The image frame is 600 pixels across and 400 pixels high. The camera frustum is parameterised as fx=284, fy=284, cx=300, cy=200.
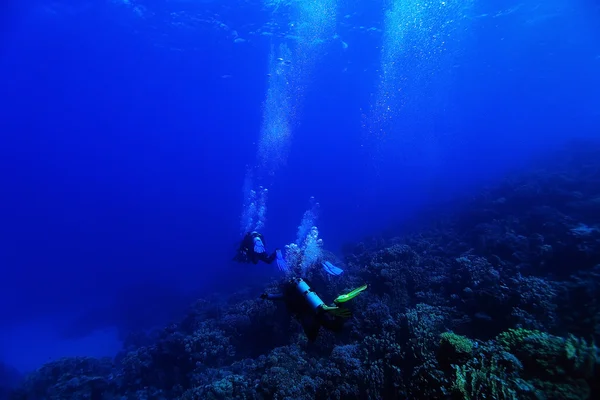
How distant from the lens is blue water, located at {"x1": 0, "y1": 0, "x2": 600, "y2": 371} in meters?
27.0

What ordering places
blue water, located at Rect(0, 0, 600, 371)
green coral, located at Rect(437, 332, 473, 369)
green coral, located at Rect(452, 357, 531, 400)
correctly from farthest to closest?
blue water, located at Rect(0, 0, 600, 371) → green coral, located at Rect(437, 332, 473, 369) → green coral, located at Rect(452, 357, 531, 400)

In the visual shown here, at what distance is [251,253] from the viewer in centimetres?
944

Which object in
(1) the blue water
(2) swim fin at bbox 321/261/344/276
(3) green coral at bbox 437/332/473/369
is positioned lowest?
(3) green coral at bbox 437/332/473/369

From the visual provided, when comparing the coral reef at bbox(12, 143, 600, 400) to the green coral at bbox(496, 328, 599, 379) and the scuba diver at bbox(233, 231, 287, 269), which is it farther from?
the scuba diver at bbox(233, 231, 287, 269)

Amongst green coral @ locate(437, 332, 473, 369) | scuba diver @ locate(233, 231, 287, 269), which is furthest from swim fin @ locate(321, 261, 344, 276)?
green coral @ locate(437, 332, 473, 369)

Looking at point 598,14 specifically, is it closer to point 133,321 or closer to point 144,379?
point 144,379

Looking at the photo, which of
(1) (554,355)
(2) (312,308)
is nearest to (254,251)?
(2) (312,308)

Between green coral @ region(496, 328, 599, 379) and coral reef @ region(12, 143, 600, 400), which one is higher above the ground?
coral reef @ region(12, 143, 600, 400)

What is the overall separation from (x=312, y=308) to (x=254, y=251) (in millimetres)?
5279

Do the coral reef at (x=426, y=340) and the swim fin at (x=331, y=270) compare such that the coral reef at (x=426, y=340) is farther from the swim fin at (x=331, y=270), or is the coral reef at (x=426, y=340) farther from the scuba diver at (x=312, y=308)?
the scuba diver at (x=312, y=308)

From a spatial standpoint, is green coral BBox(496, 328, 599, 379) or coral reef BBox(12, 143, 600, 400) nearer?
green coral BBox(496, 328, 599, 379)

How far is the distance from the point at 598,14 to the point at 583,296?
41.7 meters

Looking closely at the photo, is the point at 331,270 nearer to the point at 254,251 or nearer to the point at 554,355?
the point at 254,251

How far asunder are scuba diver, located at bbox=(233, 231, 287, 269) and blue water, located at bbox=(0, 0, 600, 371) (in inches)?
462
